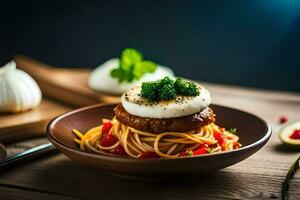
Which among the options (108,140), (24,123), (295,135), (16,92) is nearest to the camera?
(108,140)

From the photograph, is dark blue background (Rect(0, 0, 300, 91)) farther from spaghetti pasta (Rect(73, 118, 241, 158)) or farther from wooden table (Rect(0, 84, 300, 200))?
spaghetti pasta (Rect(73, 118, 241, 158))

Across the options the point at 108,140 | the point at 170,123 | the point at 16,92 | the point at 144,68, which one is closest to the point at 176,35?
the point at 144,68

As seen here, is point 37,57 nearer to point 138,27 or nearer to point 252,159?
point 138,27

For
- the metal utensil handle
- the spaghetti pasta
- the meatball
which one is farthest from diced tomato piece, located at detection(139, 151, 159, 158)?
the metal utensil handle

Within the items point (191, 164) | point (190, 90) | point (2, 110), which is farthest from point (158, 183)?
point (2, 110)

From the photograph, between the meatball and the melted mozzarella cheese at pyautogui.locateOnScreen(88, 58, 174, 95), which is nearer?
the meatball

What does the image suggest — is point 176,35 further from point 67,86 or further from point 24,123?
point 24,123
